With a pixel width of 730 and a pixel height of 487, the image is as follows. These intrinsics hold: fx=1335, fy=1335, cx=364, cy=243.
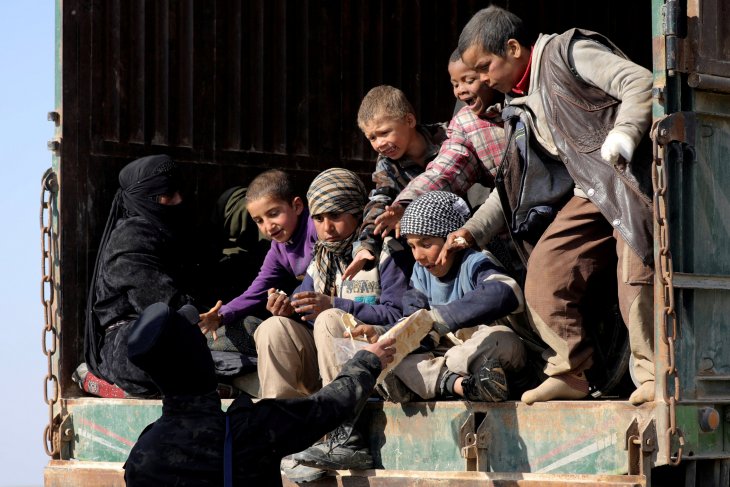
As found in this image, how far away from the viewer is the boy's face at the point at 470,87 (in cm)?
576

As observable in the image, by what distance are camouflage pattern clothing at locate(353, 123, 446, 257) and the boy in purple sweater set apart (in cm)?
47

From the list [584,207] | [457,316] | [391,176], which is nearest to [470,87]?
[391,176]

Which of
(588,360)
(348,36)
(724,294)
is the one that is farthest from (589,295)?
(348,36)

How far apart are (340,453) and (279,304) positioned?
0.91 m

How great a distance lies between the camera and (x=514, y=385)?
17.1 feet

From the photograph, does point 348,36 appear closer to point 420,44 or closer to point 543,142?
point 420,44

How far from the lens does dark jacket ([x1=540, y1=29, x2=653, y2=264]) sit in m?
4.62

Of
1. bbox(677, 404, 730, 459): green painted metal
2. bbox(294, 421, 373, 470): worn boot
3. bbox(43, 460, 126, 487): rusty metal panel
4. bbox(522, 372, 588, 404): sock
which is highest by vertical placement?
bbox(522, 372, 588, 404): sock

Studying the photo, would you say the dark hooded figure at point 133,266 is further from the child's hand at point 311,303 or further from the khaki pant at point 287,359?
the child's hand at point 311,303

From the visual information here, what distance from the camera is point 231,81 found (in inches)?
295

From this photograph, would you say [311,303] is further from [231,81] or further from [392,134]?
[231,81]

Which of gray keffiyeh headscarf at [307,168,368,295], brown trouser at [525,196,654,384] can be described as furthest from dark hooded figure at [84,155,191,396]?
brown trouser at [525,196,654,384]

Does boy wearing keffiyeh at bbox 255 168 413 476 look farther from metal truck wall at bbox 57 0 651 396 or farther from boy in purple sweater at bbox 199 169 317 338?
metal truck wall at bbox 57 0 651 396

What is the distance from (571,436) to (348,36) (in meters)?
3.75
